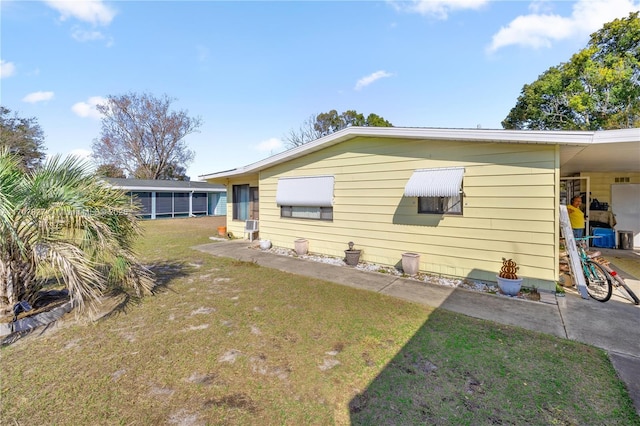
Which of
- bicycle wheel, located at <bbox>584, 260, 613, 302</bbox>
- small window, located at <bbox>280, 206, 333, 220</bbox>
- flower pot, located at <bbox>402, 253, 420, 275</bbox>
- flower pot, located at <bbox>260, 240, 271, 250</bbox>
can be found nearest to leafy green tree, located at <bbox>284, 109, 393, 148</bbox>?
small window, located at <bbox>280, 206, 333, 220</bbox>

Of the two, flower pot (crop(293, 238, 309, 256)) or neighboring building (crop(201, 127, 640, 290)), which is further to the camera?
flower pot (crop(293, 238, 309, 256))

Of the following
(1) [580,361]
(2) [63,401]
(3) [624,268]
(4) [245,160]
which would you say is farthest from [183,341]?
(4) [245,160]

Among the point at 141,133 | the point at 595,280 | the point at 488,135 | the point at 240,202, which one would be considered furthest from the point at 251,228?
the point at 141,133

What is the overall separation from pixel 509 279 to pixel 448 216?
171 cm

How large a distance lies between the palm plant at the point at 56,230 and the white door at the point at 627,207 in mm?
13801

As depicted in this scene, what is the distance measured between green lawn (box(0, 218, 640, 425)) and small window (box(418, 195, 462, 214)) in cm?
263

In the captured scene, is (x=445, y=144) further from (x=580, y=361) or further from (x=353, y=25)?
(x=353, y=25)

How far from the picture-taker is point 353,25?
935 cm

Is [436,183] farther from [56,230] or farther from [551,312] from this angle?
[56,230]

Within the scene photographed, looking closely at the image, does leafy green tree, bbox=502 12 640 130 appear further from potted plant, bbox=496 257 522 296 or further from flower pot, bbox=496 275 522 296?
flower pot, bbox=496 275 522 296

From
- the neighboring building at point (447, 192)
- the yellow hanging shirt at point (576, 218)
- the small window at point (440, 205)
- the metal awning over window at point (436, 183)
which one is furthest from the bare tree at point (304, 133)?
the yellow hanging shirt at point (576, 218)

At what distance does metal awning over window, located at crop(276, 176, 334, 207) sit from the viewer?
26.3 ft

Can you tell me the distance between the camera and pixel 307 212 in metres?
8.84

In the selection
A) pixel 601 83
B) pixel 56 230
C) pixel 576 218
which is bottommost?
pixel 56 230
